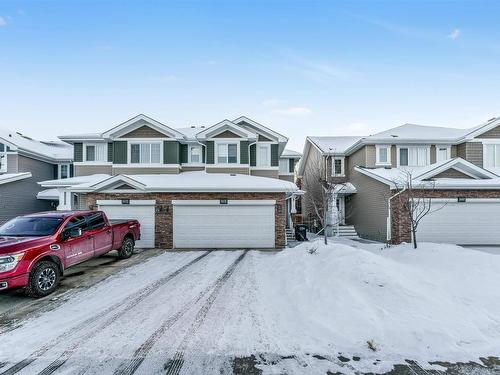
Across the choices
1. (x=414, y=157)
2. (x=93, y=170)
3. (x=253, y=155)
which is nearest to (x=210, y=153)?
(x=253, y=155)

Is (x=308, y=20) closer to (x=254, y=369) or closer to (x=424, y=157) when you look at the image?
(x=424, y=157)

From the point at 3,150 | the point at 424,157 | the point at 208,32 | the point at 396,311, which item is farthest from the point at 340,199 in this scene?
the point at 3,150

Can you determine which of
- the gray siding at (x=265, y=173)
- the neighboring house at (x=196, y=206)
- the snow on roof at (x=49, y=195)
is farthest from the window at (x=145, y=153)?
the snow on roof at (x=49, y=195)

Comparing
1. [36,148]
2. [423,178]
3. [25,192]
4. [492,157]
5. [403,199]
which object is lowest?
[403,199]

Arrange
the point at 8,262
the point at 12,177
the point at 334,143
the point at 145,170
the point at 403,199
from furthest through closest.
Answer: the point at 334,143 < the point at 12,177 < the point at 145,170 < the point at 403,199 < the point at 8,262

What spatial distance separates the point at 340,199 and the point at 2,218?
24265 mm

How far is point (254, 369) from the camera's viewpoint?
3.53 metres

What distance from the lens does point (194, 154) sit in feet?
60.6

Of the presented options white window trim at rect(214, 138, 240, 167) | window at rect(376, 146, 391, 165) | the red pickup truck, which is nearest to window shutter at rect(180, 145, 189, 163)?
white window trim at rect(214, 138, 240, 167)

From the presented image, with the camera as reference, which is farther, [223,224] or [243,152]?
[243,152]

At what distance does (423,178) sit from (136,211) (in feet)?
48.3

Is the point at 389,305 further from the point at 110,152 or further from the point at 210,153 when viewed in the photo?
the point at 110,152

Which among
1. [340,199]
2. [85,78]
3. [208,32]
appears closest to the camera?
[208,32]

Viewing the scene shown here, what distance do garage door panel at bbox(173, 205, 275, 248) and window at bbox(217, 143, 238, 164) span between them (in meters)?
5.01
